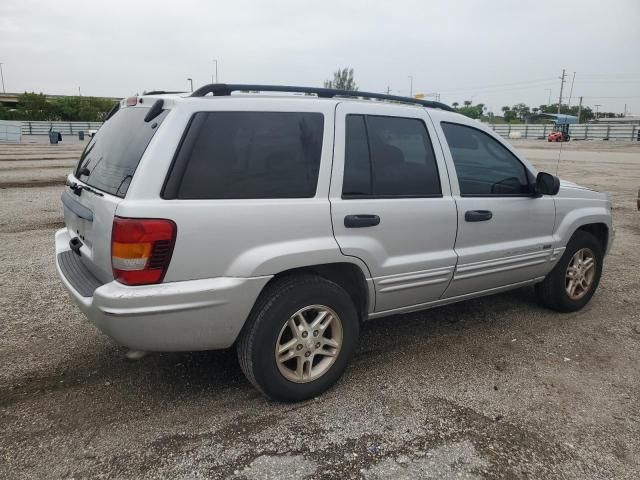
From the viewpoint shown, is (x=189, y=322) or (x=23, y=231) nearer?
(x=189, y=322)

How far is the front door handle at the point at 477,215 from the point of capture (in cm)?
348

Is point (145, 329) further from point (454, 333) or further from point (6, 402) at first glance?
point (454, 333)

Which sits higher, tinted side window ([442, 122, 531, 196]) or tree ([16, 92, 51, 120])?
tree ([16, 92, 51, 120])

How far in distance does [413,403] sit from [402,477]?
68cm

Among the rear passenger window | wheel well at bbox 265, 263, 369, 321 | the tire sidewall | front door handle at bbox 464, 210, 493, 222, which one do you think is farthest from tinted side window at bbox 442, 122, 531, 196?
the tire sidewall

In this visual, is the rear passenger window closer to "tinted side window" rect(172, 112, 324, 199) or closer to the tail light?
"tinted side window" rect(172, 112, 324, 199)

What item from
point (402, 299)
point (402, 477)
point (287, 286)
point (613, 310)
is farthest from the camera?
point (613, 310)

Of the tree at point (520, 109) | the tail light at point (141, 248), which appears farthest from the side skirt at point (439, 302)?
the tree at point (520, 109)

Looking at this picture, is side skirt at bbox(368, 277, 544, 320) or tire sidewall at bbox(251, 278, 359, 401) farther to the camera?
side skirt at bbox(368, 277, 544, 320)

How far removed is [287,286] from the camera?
9.12 ft

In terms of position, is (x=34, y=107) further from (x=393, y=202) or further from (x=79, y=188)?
(x=393, y=202)

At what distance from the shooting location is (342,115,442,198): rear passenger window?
3043 millimetres

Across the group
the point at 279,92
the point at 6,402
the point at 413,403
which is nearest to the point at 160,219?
the point at 279,92

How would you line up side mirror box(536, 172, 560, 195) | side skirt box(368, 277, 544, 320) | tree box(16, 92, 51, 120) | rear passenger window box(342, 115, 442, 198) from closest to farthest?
rear passenger window box(342, 115, 442, 198), side skirt box(368, 277, 544, 320), side mirror box(536, 172, 560, 195), tree box(16, 92, 51, 120)
